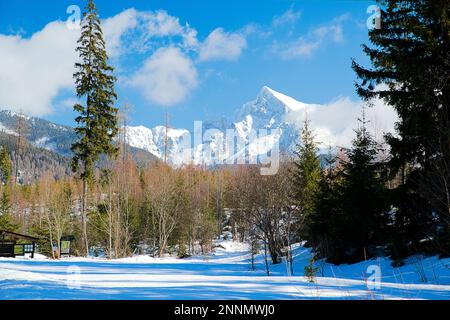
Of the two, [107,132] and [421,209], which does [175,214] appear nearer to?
[107,132]

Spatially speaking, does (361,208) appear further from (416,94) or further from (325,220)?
(416,94)

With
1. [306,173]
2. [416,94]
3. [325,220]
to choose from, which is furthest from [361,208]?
[306,173]

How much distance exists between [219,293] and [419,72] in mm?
8977

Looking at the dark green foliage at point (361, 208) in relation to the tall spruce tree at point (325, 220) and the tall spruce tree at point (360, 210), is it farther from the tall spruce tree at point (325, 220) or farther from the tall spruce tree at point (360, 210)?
the tall spruce tree at point (325, 220)

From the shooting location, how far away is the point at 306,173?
2753 cm

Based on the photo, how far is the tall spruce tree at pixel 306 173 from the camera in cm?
2288

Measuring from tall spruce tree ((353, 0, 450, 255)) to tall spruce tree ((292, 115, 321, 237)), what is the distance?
8.62m

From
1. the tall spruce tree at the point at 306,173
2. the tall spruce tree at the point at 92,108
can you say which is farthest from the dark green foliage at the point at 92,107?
the tall spruce tree at the point at 306,173

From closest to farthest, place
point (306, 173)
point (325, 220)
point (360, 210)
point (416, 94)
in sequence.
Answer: point (416, 94)
point (360, 210)
point (325, 220)
point (306, 173)

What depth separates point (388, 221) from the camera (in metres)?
15.3

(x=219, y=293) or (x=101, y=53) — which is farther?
(x=101, y=53)

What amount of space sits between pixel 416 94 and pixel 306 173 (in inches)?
637

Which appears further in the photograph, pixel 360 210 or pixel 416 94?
pixel 360 210
